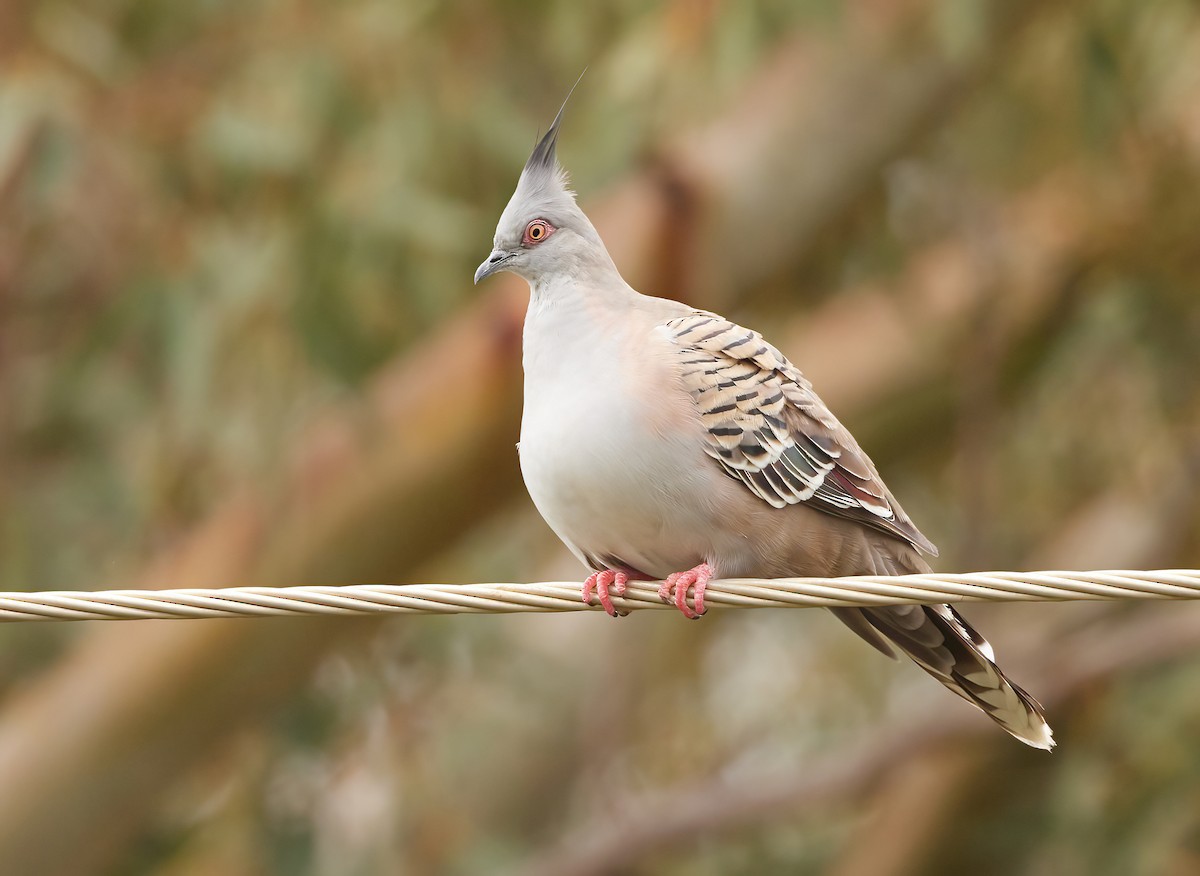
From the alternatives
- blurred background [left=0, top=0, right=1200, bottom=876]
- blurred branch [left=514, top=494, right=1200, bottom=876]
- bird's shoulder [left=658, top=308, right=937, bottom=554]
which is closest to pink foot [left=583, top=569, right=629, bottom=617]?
bird's shoulder [left=658, top=308, right=937, bottom=554]

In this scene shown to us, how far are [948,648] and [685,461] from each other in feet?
2.77

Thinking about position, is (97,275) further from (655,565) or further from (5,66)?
(655,565)

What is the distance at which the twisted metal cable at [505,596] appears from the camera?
2572 mm

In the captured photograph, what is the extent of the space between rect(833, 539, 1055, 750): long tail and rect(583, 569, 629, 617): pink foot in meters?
0.52

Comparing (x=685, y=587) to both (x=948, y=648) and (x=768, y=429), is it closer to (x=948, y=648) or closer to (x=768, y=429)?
(x=768, y=429)

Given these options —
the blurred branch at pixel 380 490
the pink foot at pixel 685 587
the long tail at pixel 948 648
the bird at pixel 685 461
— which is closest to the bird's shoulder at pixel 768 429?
the bird at pixel 685 461

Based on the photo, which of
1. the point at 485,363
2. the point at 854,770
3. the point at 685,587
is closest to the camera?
the point at 685,587

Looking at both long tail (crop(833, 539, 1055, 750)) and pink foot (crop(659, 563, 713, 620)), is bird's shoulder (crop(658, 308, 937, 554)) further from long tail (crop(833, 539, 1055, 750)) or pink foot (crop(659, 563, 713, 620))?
pink foot (crop(659, 563, 713, 620))

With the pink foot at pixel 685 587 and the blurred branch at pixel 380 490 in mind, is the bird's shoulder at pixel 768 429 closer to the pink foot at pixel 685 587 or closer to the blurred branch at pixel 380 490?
the pink foot at pixel 685 587

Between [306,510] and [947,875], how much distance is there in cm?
368

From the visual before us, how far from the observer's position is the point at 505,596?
276 cm

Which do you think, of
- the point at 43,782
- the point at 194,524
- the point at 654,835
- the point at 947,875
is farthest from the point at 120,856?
the point at 947,875

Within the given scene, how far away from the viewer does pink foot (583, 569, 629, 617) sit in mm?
3387

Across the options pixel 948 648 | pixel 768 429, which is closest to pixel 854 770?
pixel 948 648
